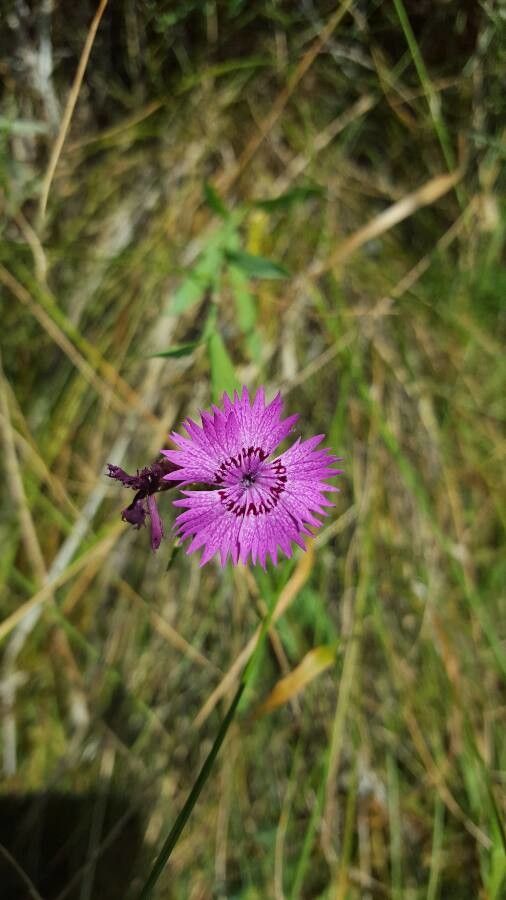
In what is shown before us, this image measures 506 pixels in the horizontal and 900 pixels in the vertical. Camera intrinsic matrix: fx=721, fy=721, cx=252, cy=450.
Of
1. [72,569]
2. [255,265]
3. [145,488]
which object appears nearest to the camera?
[145,488]

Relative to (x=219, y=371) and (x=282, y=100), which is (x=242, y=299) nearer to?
(x=219, y=371)

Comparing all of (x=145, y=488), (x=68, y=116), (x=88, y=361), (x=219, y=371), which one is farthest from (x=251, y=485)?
(x=88, y=361)

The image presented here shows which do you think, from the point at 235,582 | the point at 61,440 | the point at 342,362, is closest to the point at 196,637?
the point at 235,582

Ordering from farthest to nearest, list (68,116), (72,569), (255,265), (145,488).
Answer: (72,569), (255,265), (68,116), (145,488)

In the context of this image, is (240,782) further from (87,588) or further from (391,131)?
(391,131)

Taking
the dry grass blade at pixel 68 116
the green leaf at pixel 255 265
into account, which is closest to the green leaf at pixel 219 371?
the green leaf at pixel 255 265

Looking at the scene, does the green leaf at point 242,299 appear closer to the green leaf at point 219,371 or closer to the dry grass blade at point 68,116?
the green leaf at point 219,371
